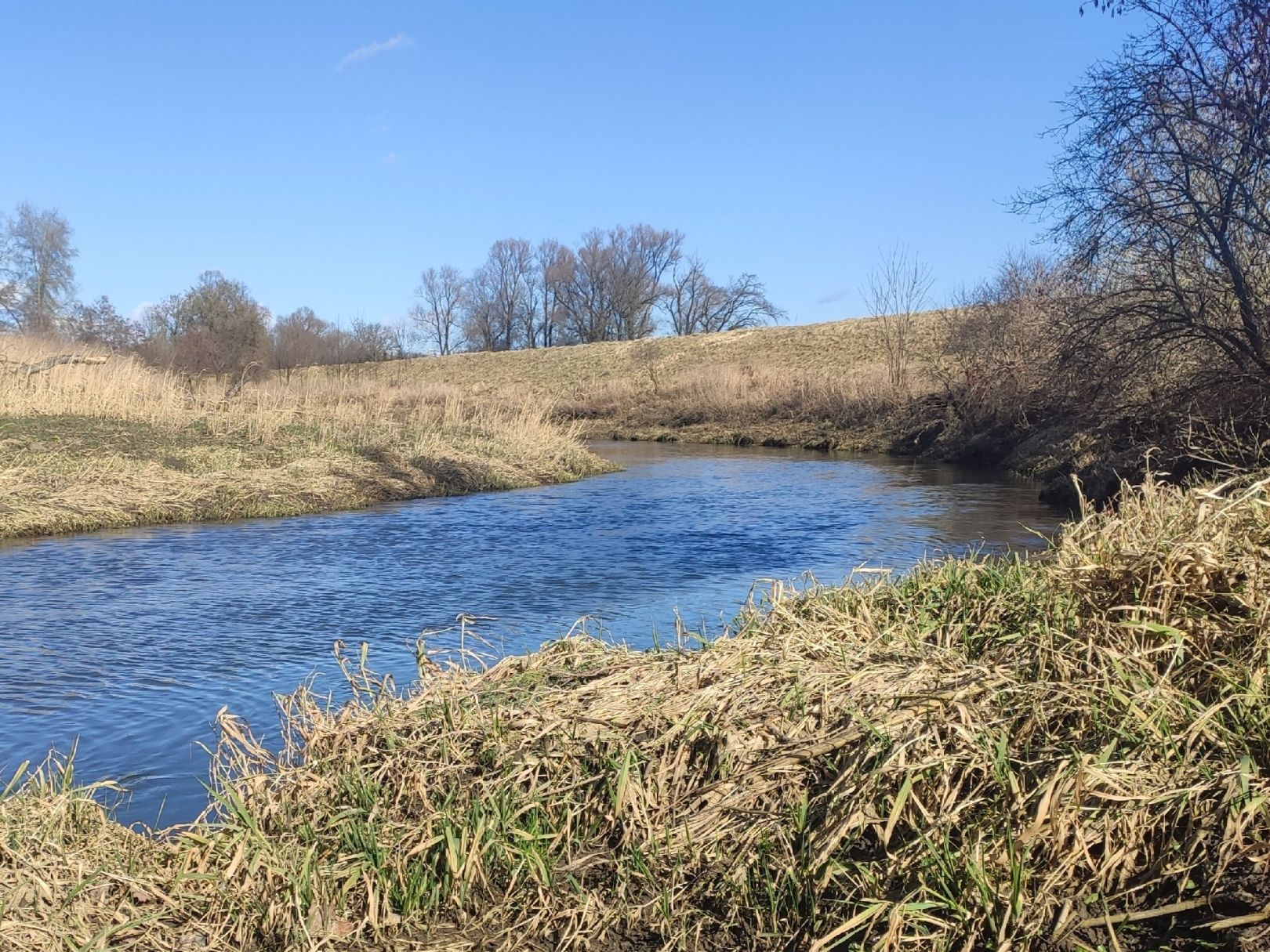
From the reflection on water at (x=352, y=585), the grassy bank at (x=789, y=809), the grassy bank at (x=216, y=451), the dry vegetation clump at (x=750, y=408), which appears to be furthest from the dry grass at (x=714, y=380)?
the grassy bank at (x=789, y=809)

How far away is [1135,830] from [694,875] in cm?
131

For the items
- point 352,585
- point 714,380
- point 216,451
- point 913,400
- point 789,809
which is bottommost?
point 352,585

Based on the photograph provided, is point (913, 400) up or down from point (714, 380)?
down

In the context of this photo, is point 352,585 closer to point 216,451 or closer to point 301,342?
point 216,451

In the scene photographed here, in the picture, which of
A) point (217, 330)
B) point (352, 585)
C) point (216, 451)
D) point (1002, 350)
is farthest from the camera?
point (217, 330)

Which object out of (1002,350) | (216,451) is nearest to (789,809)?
(216,451)

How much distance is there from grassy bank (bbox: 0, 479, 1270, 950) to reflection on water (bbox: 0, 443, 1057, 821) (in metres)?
1.46

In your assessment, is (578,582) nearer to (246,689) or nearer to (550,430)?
(246,689)

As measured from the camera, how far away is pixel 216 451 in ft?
60.2

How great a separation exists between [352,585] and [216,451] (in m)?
9.21

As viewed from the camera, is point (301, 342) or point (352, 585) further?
point (301, 342)

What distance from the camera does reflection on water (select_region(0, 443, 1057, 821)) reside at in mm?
6355

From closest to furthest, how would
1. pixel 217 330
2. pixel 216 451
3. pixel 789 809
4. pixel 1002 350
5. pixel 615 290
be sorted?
pixel 789 809, pixel 216 451, pixel 1002 350, pixel 217 330, pixel 615 290

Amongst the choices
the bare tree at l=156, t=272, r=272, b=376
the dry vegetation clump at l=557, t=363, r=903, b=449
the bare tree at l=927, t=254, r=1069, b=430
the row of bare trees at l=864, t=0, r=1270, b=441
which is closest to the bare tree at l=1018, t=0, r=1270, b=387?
the row of bare trees at l=864, t=0, r=1270, b=441
